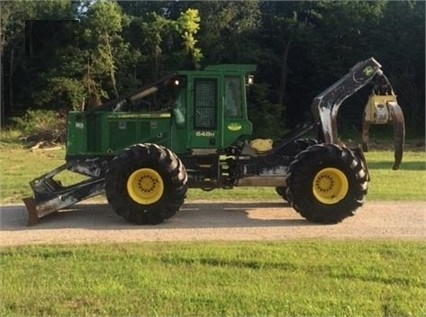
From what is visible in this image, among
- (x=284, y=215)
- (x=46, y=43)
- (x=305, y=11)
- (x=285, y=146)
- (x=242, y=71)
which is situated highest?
(x=305, y=11)

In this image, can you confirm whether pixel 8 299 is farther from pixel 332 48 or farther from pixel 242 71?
pixel 332 48

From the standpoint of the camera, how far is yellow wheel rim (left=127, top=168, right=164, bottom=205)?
1032 cm

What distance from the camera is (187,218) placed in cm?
1079

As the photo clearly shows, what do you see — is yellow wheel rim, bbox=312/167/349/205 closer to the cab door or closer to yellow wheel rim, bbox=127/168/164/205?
the cab door

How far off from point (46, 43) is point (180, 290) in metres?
41.8

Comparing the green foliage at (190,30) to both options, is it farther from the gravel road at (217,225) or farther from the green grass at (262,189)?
the gravel road at (217,225)

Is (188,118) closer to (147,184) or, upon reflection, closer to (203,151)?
(203,151)

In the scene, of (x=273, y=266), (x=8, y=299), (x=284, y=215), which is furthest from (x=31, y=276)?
(x=284, y=215)

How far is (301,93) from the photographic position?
5159 cm

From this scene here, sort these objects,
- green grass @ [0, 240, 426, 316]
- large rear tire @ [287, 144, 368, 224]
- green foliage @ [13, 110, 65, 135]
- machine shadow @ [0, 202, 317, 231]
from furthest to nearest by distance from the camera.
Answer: green foliage @ [13, 110, 65, 135] < large rear tire @ [287, 144, 368, 224] < machine shadow @ [0, 202, 317, 231] < green grass @ [0, 240, 426, 316]

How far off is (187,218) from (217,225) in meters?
0.83

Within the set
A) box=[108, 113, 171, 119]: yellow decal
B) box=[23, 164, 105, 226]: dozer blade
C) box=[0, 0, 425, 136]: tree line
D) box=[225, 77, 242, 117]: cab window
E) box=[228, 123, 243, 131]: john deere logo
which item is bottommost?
box=[23, 164, 105, 226]: dozer blade

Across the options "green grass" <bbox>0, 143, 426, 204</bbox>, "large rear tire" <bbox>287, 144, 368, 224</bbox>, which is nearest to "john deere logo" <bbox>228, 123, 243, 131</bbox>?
"large rear tire" <bbox>287, 144, 368, 224</bbox>

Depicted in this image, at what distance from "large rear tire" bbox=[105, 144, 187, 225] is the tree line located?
3193 centimetres
